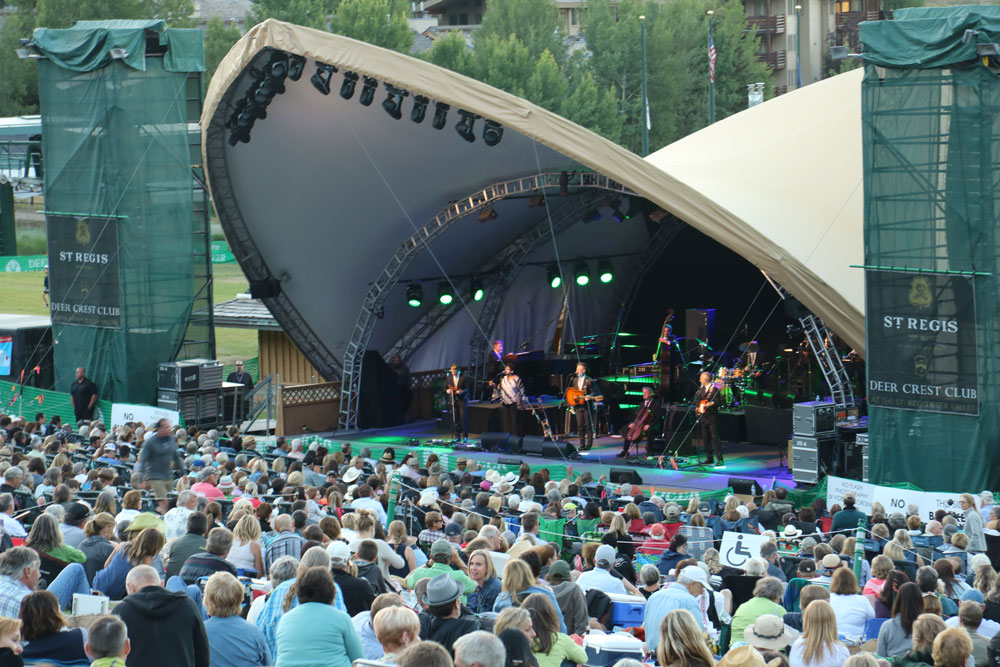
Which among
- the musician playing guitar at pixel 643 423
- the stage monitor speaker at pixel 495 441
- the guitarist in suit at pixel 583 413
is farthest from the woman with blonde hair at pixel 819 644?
the guitarist in suit at pixel 583 413

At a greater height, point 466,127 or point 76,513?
point 466,127

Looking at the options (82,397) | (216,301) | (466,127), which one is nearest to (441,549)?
(466,127)

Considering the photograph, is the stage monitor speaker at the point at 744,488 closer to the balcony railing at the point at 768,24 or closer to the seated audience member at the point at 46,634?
the seated audience member at the point at 46,634

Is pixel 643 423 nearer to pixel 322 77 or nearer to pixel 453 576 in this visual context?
pixel 322 77

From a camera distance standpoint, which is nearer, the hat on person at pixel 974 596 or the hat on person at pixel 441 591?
the hat on person at pixel 441 591

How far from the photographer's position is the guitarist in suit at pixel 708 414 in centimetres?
1997

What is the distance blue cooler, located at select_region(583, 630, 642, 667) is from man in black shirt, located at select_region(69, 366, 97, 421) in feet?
54.1

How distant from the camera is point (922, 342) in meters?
16.3

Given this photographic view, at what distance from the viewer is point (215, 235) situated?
187ft

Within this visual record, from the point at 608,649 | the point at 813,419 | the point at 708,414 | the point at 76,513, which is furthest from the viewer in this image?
the point at 708,414

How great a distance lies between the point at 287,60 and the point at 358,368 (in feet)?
19.6

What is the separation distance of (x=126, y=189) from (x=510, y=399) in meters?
6.86

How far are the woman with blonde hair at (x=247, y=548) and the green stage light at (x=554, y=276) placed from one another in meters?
16.9

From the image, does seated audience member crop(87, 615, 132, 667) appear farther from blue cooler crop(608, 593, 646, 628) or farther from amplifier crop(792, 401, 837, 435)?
amplifier crop(792, 401, 837, 435)
